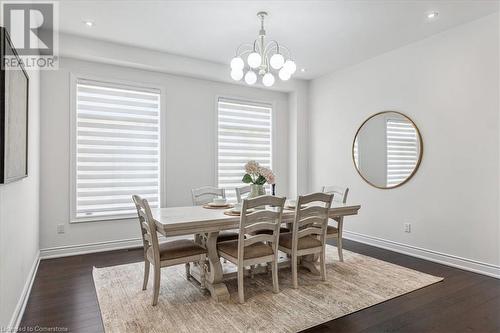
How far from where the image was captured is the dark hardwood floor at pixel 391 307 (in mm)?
2262

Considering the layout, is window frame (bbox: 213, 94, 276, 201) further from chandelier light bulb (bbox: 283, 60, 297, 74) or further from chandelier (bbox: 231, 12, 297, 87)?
chandelier light bulb (bbox: 283, 60, 297, 74)

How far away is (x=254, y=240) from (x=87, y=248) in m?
2.68

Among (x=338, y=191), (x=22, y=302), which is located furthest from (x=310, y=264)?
(x=22, y=302)

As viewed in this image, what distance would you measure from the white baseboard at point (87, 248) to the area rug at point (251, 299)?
31.8 inches

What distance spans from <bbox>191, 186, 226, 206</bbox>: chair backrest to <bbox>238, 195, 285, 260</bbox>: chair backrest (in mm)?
1263

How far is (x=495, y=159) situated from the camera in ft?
10.9

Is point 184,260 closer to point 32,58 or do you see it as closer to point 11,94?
point 11,94

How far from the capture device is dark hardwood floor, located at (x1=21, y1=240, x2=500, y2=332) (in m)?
2.26

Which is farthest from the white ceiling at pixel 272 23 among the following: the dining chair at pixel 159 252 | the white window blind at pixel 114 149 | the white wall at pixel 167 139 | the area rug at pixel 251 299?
the area rug at pixel 251 299

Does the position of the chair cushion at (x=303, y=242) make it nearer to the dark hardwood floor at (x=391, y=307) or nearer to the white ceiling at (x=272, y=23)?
the dark hardwood floor at (x=391, y=307)

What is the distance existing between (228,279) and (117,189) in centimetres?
231

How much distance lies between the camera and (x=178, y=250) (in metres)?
2.65

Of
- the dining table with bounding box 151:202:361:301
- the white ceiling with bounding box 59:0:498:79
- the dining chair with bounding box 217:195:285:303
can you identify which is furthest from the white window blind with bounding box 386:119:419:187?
the dining chair with bounding box 217:195:285:303

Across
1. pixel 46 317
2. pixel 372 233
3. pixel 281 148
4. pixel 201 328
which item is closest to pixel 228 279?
pixel 201 328
